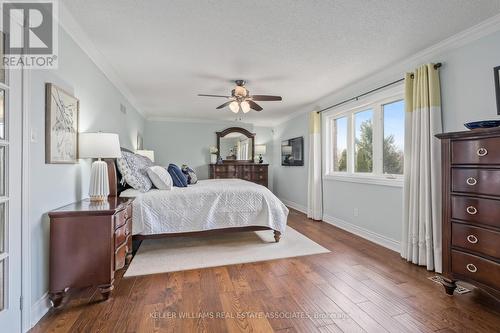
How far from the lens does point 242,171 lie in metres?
6.74

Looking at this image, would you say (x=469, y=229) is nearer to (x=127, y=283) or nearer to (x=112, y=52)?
(x=127, y=283)

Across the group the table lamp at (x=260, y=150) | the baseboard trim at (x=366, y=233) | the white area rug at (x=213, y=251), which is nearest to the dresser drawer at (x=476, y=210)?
the baseboard trim at (x=366, y=233)

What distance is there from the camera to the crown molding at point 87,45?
199cm

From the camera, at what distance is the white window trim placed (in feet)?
10.7

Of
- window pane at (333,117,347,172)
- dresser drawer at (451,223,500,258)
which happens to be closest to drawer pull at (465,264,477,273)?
dresser drawer at (451,223,500,258)

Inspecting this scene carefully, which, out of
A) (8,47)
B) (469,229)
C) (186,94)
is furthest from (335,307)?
(186,94)

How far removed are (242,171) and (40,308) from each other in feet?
17.3

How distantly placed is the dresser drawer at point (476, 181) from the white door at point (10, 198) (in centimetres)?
320

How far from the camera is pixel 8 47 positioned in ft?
4.74

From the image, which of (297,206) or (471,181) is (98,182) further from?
(297,206)

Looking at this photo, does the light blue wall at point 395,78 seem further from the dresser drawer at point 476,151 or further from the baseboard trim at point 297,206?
the dresser drawer at point 476,151

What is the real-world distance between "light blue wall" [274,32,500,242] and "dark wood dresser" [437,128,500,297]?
0.62m

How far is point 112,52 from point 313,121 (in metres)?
3.55

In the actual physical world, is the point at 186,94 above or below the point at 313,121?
above
